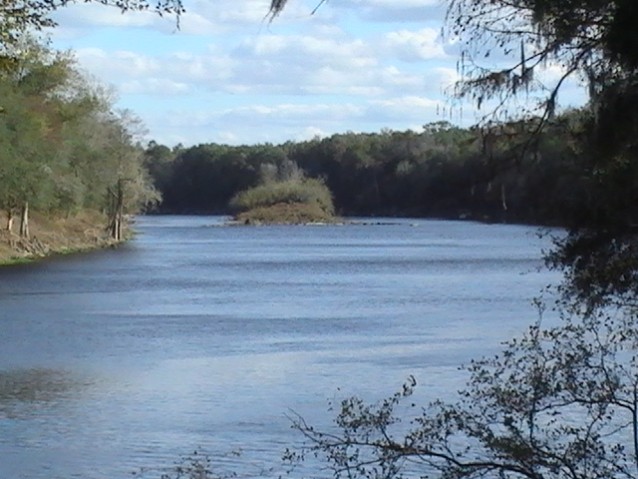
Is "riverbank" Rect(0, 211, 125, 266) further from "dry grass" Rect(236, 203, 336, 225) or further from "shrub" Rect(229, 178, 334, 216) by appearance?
"shrub" Rect(229, 178, 334, 216)

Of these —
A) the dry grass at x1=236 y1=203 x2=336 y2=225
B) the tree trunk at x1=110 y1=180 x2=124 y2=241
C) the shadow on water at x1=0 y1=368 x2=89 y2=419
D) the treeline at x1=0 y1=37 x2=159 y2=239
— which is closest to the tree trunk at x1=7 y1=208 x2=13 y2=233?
the treeline at x1=0 y1=37 x2=159 y2=239

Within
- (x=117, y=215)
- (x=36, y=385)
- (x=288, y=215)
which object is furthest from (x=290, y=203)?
(x=36, y=385)

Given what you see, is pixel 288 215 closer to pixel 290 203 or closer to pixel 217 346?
pixel 290 203

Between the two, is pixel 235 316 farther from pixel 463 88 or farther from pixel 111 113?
pixel 111 113

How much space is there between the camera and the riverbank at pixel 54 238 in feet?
160

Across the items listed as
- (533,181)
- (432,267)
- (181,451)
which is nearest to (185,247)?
(432,267)

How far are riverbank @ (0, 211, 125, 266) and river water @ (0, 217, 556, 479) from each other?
6.59 ft

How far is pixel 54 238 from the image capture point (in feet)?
180

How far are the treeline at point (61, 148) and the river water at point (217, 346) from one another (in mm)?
3069

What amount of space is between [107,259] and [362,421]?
137ft

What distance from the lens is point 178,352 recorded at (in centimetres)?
2134

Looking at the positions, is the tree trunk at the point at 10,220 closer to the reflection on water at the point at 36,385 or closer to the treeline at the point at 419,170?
the treeline at the point at 419,170

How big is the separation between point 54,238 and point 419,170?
1633 centimetres

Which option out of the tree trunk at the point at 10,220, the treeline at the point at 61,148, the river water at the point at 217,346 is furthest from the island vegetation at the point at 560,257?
the tree trunk at the point at 10,220
